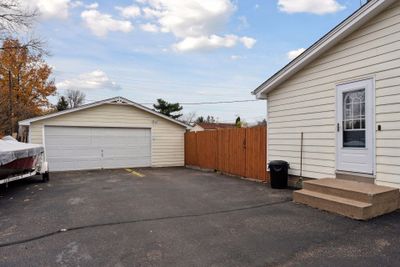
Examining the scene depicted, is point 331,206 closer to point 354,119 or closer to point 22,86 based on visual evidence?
point 354,119

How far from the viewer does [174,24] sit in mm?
12781

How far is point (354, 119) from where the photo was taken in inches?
253

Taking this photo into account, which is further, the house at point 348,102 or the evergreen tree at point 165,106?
the evergreen tree at point 165,106

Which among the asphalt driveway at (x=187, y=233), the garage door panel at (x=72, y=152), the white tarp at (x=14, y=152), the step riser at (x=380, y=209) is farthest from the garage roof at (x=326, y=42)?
the garage door panel at (x=72, y=152)

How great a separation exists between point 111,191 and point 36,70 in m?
21.8

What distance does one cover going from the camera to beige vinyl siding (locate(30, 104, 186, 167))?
1352 cm

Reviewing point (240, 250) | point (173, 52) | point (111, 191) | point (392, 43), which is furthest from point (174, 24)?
point (240, 250)

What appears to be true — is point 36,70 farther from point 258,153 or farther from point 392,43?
point 392,43

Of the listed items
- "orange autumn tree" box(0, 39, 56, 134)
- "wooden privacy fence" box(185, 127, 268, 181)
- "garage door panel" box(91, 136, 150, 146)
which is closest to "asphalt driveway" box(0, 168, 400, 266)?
"wooden privacy fence" box(185, 127, 268, 181)

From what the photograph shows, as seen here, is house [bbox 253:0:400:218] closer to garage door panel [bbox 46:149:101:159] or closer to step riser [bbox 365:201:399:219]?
step riser [bbox 365:201:399:219]

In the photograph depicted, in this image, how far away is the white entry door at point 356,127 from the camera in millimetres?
6004

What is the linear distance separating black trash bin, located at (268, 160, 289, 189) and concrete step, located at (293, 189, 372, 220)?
1.67 m

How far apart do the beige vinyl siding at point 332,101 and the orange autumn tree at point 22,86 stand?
62.8ft

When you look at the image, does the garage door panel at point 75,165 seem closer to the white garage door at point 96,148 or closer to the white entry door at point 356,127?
the white garage door at point 96,148
